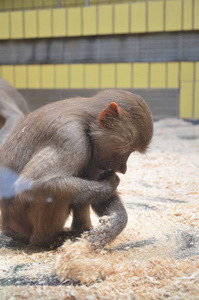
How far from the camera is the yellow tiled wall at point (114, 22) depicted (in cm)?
417

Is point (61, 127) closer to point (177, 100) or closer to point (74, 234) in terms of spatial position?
point (74, 234)

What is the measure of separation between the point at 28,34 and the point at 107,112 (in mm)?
2810

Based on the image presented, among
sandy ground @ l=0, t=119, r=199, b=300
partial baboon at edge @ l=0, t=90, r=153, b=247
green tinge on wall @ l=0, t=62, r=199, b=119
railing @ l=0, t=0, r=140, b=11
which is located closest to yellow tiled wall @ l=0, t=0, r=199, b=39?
green tinge on wall @ l=0, t=62, r=199, b=119

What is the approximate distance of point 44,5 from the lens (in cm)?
326

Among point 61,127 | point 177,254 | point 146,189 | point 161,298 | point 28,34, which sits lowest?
point 146,189

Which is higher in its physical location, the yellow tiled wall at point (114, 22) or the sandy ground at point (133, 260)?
the yellow tiled wall at point (114, 22)

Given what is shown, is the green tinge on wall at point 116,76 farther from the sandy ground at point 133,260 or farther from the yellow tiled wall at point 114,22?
the sandy ground at point 133,260

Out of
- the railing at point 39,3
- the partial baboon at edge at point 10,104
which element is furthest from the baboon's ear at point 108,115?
the partial baboon at edge at point 10,104

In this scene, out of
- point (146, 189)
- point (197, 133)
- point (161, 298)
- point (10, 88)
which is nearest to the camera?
point (161, 298)

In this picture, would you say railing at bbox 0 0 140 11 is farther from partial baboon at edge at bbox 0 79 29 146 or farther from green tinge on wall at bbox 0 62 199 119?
partial baboon at edge at bbox 0 79 29 146

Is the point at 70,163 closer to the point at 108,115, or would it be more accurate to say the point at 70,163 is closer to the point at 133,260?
the point at 108,115

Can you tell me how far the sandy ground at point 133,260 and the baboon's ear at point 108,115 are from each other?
1.91 ft

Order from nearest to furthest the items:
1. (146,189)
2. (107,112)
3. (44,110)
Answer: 1. (107,112)
2. (44,110)
3. (146,189)

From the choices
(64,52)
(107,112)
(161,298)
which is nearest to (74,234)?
(107,112)
